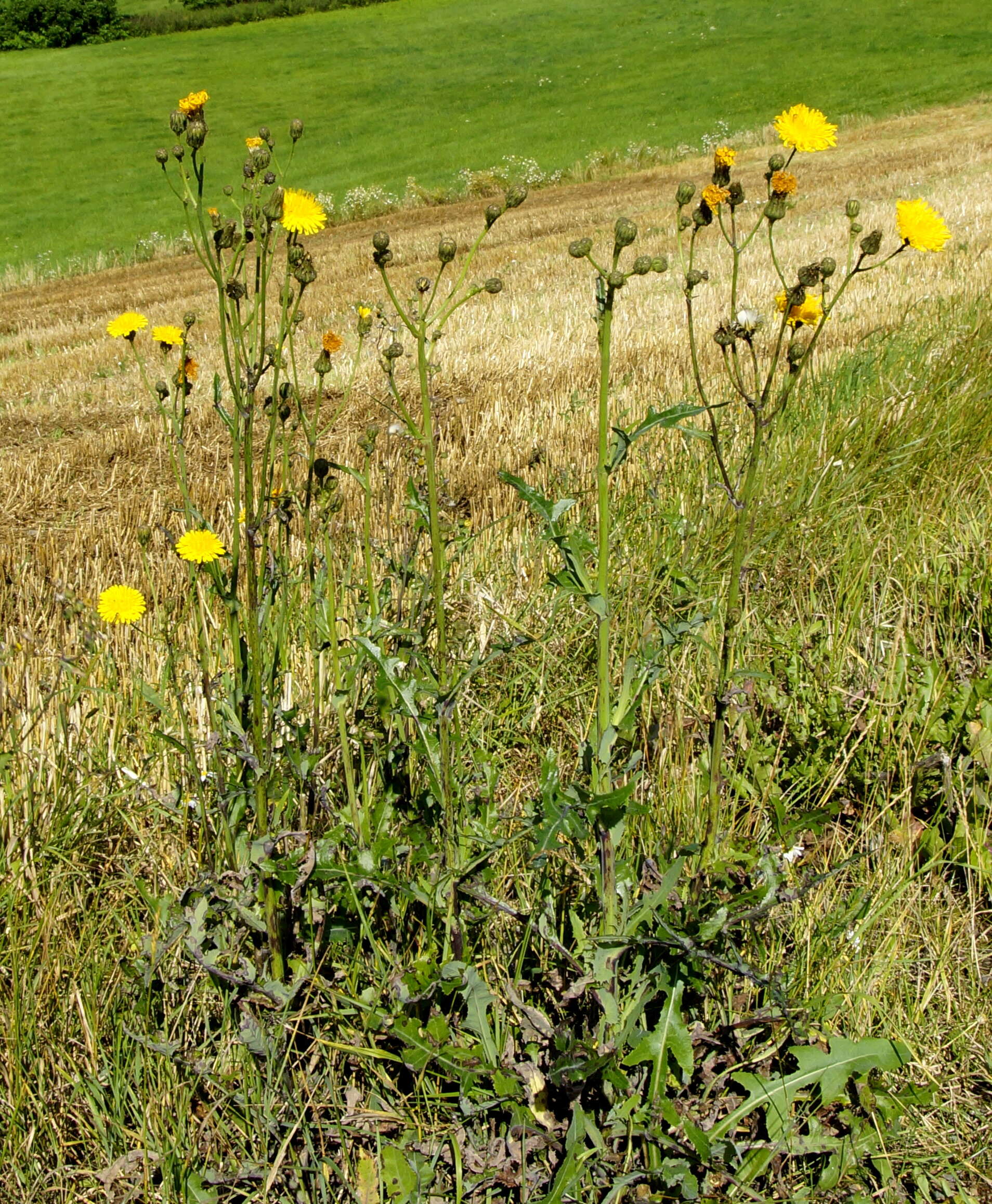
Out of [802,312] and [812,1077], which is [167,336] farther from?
[812,1077]

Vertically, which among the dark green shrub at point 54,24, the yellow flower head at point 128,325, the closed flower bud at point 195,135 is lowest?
the yellow flower head at point 128,325

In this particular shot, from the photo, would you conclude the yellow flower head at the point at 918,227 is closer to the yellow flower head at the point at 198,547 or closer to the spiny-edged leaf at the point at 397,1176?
the yellow flower head at the point at 198,547

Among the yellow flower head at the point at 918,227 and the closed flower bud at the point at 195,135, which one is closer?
the closed flower bud at the point at 195,135

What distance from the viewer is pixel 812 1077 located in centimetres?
151

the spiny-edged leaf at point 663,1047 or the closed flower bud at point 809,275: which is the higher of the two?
the closed flower bud at point 809,275

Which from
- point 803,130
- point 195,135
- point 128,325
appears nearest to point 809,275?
point 803,130

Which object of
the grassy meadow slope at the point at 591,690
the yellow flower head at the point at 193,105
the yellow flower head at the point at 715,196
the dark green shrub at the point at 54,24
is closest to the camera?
the grassy meadow slope at the point at 591,690

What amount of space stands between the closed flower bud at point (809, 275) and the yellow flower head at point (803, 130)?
38 centimetres

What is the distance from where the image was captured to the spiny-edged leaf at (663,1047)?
144cm

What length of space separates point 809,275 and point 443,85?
117 ft

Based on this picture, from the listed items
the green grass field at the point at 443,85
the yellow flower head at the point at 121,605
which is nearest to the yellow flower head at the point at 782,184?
the yellow flower head at the point at 121,605

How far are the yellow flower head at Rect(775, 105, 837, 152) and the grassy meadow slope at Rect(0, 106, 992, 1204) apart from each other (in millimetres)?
939

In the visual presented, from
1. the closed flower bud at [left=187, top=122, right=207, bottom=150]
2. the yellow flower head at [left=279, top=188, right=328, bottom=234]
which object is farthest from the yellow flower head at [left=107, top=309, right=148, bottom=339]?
the closed flower bud at [left=187, top=122, right=207, bottom=150]

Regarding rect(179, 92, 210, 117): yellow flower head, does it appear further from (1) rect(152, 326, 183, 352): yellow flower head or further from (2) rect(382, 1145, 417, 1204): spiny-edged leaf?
(2) rect(382, 1145, 417, 1204): spiny-edged leaf
